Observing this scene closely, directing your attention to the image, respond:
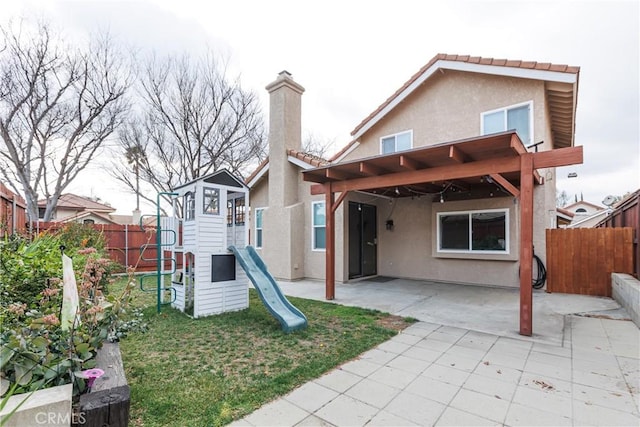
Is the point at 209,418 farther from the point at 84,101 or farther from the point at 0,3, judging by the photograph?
the point at 84,101

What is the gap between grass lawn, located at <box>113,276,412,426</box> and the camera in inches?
108

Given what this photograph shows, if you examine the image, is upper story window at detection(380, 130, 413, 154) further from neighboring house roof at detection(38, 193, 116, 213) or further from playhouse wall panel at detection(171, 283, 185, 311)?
neighboring house roof at detection(38, 193, 116, 213)

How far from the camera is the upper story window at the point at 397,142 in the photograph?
9.76 m

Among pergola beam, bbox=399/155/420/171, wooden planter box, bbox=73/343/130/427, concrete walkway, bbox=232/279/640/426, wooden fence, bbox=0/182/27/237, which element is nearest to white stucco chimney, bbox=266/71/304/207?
pergola beam, bbox=399/155/420/171

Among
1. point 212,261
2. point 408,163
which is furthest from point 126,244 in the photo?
point 408,163

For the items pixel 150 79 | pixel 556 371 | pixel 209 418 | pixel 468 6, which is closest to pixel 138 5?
pixel 150 79

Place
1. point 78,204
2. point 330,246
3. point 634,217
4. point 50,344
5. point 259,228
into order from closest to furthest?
point 50,344 < point 634,217 < point 330,246 < point 259,228 < point 78,204

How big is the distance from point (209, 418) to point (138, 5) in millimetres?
10172

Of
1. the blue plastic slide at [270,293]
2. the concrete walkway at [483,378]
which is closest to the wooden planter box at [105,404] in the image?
the concrete walkway at [483,378]

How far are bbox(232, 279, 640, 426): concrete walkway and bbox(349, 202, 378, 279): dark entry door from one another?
13.5ft

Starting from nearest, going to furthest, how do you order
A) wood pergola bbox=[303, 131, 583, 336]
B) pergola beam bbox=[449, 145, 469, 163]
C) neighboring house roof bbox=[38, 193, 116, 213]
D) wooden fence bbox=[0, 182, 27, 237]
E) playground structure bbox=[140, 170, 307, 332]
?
1. wood pergola bbox=[303, 131, 583, 336]
2. pergola beam bbox=[449, 145, 469, 163]
3. wooden fence bbox=[0, 182, 27, 237]
4. playground structure bbox=[140, 170, 307, 332]
5. neighboring house roof bbox=[38, 193, 116, 213]

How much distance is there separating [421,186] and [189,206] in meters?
6.00

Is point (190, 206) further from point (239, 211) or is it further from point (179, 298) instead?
point (179, 298)

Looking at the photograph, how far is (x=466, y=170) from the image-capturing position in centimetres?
531
